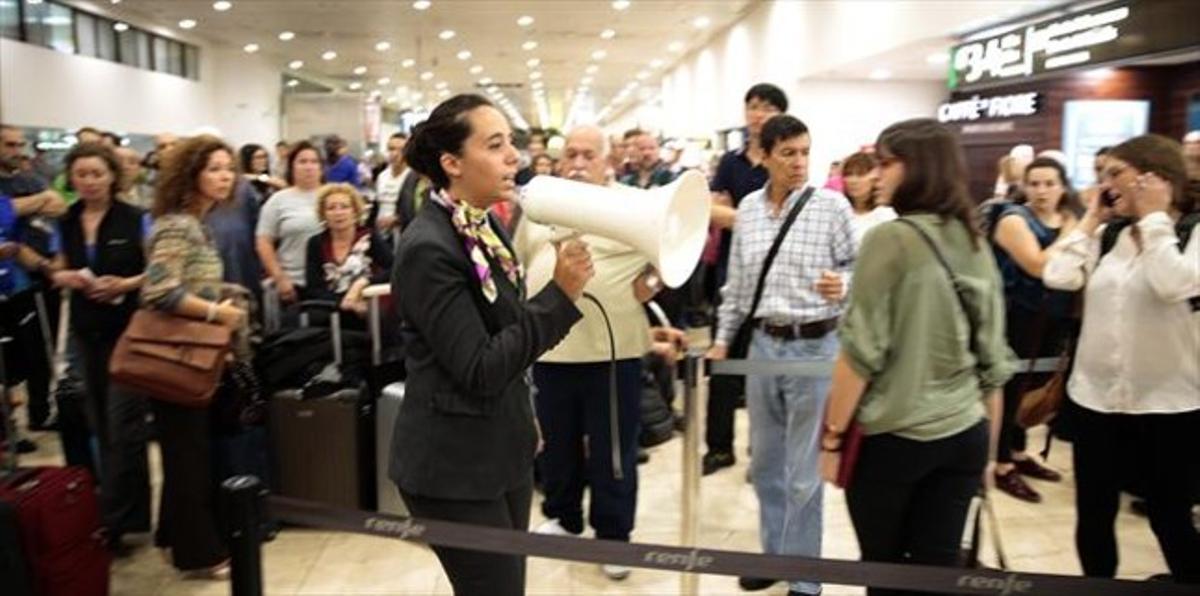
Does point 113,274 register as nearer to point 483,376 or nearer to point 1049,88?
point 483,376

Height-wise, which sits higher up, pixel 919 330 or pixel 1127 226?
pixel 1127 226

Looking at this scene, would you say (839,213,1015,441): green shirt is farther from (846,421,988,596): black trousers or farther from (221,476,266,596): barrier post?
(221,476,266,596): barrier post

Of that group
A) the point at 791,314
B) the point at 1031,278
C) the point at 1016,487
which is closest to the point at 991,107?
the point at 1031,278

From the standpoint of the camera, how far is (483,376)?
5.33ft

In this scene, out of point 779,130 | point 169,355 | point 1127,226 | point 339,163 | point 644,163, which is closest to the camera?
point 1127,226

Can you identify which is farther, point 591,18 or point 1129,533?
point 591,18

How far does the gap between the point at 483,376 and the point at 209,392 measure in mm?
1944

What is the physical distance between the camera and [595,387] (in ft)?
10.7

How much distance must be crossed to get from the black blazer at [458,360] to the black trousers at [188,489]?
1.86 metres

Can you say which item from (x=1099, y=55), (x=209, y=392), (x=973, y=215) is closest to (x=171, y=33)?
(x=209, y=392)

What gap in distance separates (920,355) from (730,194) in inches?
91.2

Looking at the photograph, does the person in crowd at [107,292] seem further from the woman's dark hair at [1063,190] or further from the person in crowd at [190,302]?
the woman's dark hair at [1063,190]

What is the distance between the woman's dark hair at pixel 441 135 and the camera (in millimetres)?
1730

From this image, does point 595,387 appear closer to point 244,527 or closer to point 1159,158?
point 244,527
